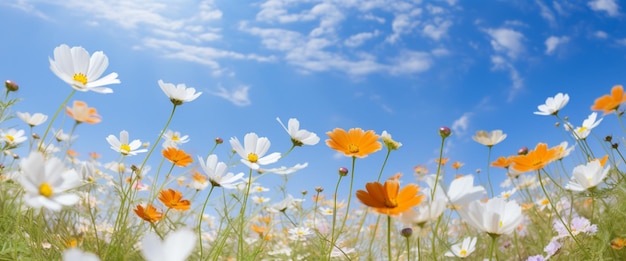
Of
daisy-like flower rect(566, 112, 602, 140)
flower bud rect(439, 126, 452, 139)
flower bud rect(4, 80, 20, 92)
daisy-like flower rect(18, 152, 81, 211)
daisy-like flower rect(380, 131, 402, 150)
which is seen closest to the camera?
daisy-like flower rect(18, 152, 81, 211)

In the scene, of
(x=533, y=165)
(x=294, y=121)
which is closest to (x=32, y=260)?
(x=294, y=121)

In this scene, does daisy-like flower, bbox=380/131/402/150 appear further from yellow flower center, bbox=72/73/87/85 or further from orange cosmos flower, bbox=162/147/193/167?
yellow flower center, bbox=72/73/87/85

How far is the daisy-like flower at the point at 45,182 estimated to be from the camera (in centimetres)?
54

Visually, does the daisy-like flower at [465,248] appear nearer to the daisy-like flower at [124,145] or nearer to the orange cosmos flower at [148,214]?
the orange cosmos flower at [148,214]

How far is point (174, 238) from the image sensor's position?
1.49ft

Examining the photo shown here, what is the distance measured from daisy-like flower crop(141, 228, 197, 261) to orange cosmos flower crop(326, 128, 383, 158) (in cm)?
57

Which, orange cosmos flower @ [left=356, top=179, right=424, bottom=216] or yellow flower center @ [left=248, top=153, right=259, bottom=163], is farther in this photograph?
yellow flower center @ [left=248, top=153, right=259, bottom=163]

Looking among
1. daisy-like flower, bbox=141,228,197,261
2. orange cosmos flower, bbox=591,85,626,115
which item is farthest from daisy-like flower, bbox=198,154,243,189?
orange cosmos flower, bbox=591,85,626,115

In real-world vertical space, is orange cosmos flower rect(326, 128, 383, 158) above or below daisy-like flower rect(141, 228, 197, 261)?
above

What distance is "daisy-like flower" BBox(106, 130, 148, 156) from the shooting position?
127cm

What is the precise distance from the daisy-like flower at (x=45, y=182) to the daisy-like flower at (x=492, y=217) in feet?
1.69

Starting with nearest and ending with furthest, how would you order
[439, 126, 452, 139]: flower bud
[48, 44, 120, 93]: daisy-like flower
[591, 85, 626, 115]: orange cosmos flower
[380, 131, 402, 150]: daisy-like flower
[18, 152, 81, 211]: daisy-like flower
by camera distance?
[18, 152, 81, 211]: daisy-like flower
[48, 44, 120, 93]: daisy-like flower
[439, 126, 452, 139]: flower bud
[380, 131, 402, 150]: daisy-like flower
[591, 85, 626, 115]: orange cosmos flower

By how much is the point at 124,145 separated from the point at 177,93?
24 centimetres

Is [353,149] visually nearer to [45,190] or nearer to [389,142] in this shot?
[389,142]
